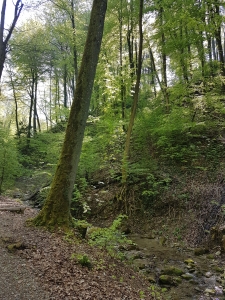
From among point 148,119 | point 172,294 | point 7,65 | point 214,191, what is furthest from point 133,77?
point 7,65

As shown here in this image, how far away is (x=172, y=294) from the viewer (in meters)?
4.85

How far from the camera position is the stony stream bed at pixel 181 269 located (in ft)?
16.3

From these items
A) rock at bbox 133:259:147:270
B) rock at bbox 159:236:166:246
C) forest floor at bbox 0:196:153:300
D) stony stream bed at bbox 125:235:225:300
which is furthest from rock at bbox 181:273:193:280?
rock at bbox 159:236:166:246

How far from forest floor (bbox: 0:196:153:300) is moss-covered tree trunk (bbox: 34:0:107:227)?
45 centimetres

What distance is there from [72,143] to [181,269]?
13.2 ft

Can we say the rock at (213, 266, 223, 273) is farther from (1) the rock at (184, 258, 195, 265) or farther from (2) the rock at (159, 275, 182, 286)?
(2) the rock at (159, 275, 182, 286)

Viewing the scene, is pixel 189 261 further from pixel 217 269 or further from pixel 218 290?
pixel 218 290

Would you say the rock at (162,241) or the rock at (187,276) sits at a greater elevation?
the rock at (162,241)

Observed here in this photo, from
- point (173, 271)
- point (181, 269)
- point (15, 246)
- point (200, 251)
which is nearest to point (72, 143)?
point (15, 246)

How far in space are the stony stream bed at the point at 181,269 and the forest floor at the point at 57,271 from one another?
0.70m

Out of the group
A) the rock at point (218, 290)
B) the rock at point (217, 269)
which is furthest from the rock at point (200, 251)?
the rock at point (218, 290)

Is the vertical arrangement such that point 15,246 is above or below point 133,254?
above

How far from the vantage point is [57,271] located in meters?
3.97

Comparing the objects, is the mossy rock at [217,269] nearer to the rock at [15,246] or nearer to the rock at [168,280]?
the rock at [168,280]
